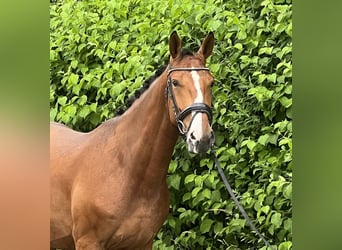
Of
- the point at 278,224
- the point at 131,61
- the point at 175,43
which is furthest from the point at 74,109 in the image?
the point at 278,224

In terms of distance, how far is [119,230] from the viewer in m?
2.41

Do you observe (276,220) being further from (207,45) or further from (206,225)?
(207,45)

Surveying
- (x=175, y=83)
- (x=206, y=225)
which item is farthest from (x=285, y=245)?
(x=175, y=83)

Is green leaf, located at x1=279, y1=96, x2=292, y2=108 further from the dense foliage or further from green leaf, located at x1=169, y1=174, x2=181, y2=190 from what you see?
green leaf, located at x1=169, y1=174, x2=181, y2=190

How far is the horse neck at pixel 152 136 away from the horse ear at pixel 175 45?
4.2 inches

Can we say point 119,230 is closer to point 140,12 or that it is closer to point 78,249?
point 78,249

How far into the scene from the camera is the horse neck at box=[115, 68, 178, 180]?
237cm

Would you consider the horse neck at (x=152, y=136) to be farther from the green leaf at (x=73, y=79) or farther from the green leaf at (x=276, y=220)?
the green leaf at (x=73, y=79)

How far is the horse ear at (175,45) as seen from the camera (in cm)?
230

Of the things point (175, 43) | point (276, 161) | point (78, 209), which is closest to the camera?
point (175, 43)

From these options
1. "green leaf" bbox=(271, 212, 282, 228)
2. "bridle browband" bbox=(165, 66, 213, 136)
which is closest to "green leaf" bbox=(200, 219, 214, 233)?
"green leaf" bbox=(271, 212, 282, 228)

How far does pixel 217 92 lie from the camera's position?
2.92m
